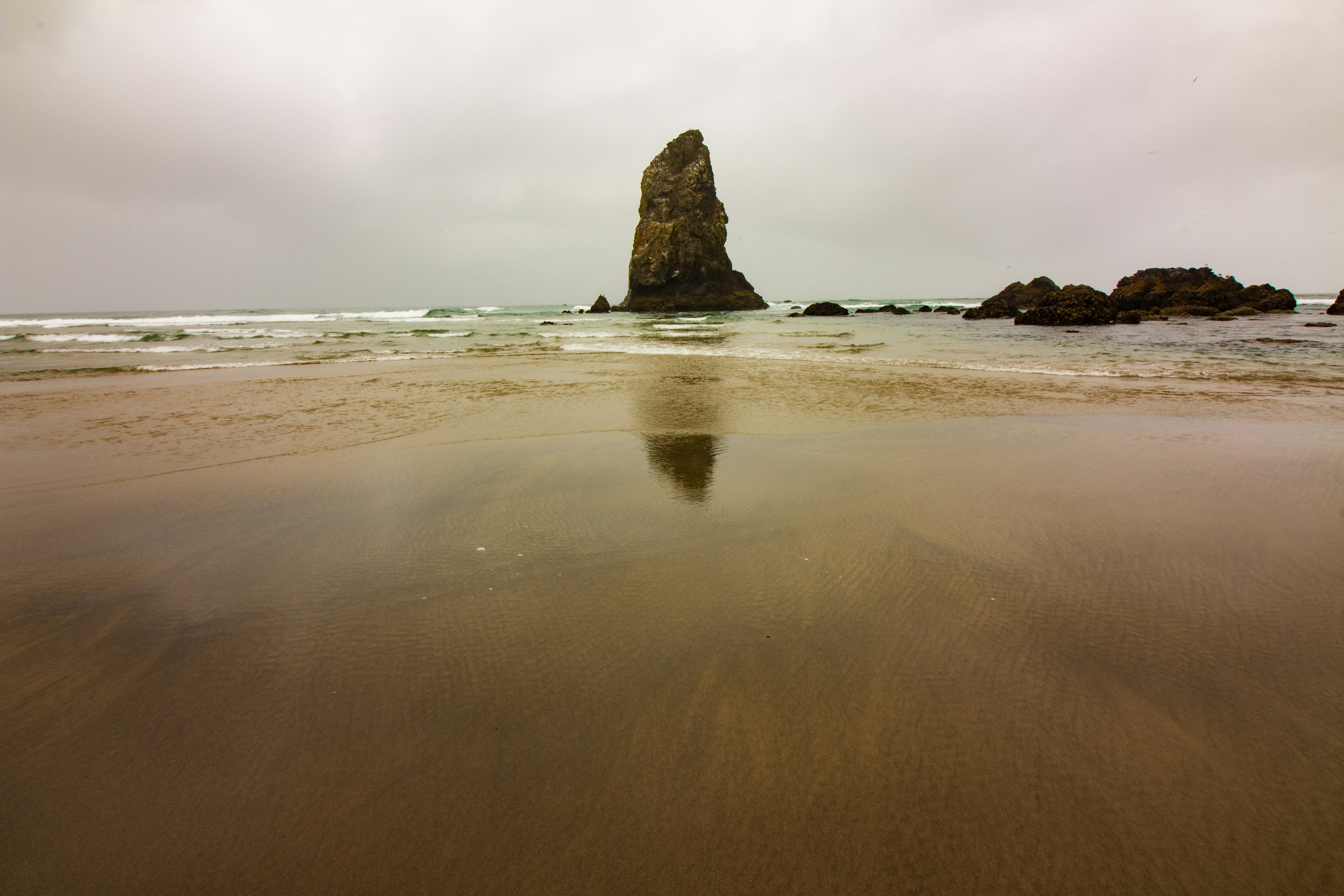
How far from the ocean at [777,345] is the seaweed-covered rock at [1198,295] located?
6.56 feet

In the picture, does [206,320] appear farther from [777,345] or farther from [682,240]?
[777,345]

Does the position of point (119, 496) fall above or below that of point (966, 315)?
below

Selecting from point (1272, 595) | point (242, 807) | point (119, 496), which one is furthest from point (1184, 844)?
point (119, 496)

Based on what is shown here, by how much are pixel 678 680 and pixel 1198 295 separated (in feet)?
152

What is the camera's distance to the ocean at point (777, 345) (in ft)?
36.3

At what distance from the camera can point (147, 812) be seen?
136 cm

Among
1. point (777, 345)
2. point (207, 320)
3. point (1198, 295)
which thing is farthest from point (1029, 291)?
point (207, 320)

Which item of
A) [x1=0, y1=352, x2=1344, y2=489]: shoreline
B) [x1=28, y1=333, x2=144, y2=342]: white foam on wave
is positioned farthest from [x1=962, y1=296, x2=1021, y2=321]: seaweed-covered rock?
[x1=28, y1=333, x2=144, y2=342]: white foam on wave

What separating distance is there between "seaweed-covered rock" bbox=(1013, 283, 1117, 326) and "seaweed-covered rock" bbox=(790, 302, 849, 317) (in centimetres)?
1580

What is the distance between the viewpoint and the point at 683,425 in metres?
5.80

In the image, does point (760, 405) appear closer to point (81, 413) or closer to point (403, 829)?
point (403, 829)

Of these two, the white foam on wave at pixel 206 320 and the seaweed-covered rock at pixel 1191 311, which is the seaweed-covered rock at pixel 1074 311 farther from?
the white foam on wave at pixel 206 320

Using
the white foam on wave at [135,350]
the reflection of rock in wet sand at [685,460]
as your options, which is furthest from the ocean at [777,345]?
the reflection of rock in wet sand at [685,460]

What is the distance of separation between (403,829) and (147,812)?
681 mm
